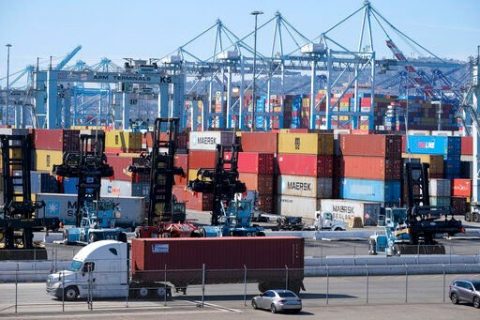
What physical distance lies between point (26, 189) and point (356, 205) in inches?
1026

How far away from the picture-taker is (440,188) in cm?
7156

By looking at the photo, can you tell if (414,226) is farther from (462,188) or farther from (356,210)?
(462,188)

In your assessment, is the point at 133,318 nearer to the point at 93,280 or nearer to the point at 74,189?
the point at 93,280

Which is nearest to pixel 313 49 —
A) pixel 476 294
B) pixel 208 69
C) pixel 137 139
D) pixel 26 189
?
pixel 208 69

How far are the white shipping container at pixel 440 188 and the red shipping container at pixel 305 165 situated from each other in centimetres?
661

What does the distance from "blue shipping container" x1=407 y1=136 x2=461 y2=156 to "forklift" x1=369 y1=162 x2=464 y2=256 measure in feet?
85.5

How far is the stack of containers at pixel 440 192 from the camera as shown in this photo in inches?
2808

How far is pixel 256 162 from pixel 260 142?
11.6 feet

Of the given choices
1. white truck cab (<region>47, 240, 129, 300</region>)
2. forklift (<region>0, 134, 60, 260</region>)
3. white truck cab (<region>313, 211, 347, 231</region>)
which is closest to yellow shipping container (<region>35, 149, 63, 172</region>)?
white truck cab (<region>313, 211, 347, 231</region>)

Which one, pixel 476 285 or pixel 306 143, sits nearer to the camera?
pixel 476 285

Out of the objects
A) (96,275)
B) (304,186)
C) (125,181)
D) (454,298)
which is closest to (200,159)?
(125,181)

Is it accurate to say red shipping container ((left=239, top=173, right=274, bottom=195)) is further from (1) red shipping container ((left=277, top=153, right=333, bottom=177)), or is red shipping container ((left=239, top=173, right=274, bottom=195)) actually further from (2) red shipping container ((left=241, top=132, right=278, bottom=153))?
(2) red shipping container ((left=241, top=132, right=278, bottom=153))

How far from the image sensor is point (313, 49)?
121m

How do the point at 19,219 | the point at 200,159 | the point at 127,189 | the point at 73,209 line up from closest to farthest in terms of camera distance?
the point at 19,219 < the point at 73,209 < the point at 127,189 < the point at 200,159
